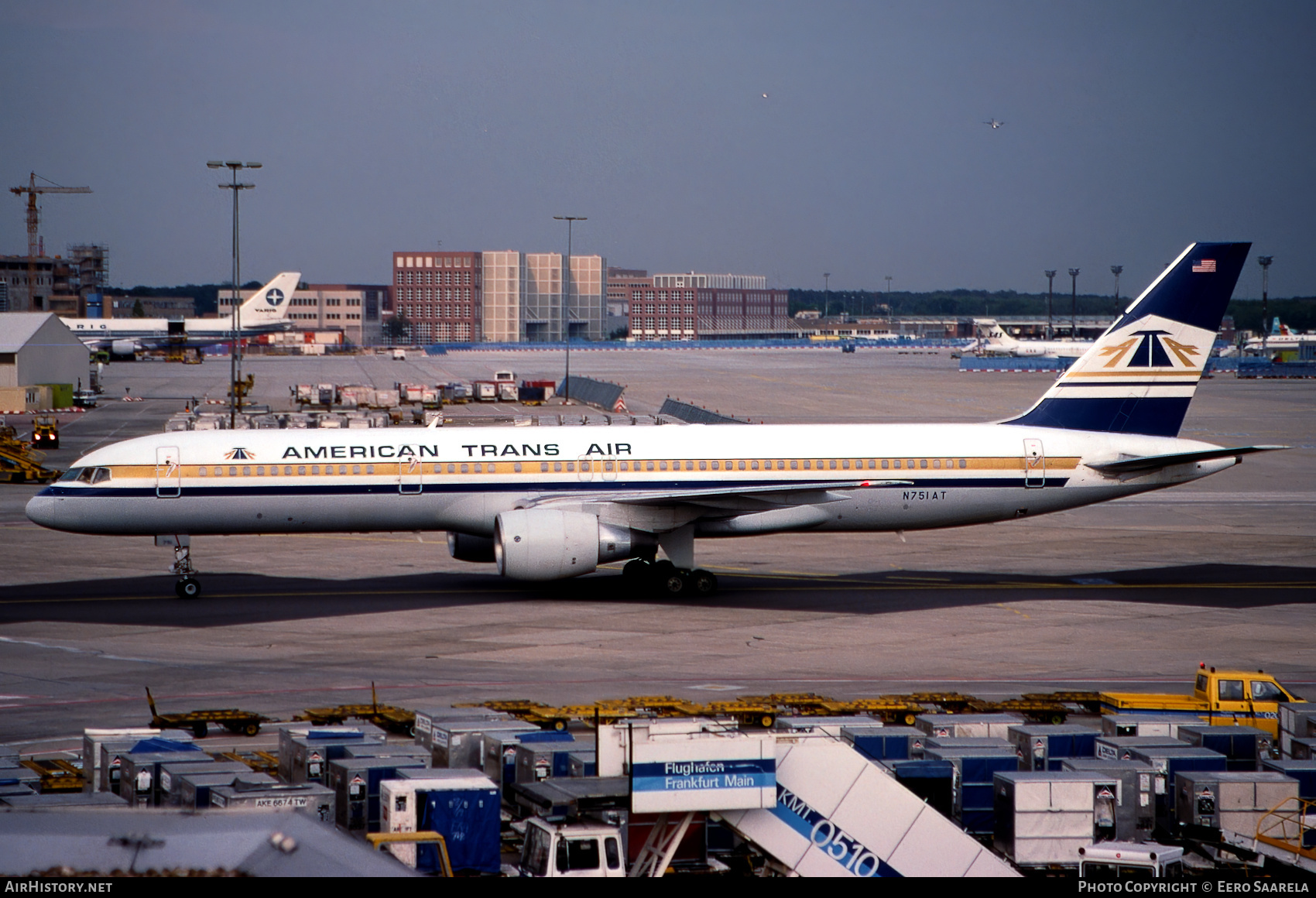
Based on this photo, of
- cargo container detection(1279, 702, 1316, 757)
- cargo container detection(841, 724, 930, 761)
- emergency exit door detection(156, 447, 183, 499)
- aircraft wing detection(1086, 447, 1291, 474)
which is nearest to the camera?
cargo container detection(841, 724, 930, 761)

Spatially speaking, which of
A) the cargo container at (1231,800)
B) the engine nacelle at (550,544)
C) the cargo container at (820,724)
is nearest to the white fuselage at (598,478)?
the engine nacelle at (550,544)

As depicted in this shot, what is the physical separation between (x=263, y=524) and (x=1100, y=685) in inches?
849

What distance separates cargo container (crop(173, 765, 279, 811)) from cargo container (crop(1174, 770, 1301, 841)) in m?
12.1

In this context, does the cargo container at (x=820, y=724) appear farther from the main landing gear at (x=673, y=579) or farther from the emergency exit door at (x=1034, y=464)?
the emergency exit door at (x=1034, y=464)

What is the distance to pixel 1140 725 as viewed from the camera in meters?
21.8

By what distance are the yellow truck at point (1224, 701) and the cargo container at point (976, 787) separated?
570 centimetres

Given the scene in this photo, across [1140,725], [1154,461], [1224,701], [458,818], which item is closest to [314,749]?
[458,818]

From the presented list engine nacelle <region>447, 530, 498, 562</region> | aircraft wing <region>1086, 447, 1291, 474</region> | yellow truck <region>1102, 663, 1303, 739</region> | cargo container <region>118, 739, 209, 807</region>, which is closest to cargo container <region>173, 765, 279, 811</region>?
cargo container <region>118, 739, 209, 807</region>

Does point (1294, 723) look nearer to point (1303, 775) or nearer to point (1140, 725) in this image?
point (1140, 725)

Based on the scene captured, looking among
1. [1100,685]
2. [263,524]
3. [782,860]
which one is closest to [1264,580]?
[1100,685]

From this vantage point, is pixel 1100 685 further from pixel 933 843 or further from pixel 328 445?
pixel 328 445

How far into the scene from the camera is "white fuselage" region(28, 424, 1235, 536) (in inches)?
1393

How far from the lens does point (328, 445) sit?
3606 cm

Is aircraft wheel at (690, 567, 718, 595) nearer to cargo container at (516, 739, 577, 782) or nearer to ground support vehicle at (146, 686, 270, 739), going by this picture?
ground support vehicle at (146, 686, 270, 739)
